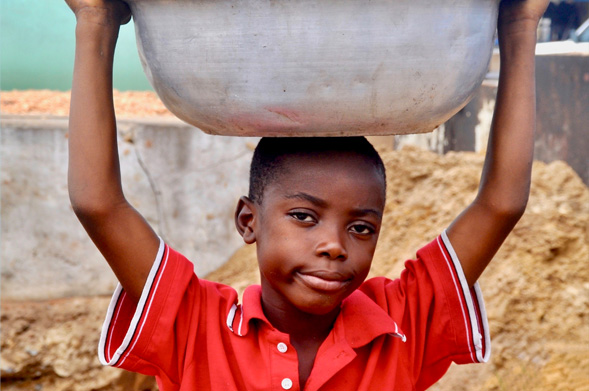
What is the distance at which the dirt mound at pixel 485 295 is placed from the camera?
127 inches

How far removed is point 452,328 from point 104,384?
2482 mm

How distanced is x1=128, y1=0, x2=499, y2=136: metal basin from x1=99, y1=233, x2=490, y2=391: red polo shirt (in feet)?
1.59

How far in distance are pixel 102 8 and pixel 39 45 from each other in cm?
460

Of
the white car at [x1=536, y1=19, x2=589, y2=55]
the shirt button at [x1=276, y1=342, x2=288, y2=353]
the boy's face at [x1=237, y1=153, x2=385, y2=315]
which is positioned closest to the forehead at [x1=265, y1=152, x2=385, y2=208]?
the boy's face at [x1=237, y1=153, x2=385, y2=315]

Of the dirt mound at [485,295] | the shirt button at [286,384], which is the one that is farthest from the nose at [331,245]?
the dirt mound at [485,295]

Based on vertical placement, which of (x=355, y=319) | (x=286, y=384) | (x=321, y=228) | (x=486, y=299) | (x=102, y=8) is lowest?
(x=486, y=299)

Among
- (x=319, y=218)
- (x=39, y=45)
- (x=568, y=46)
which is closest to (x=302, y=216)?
(x=319, y=218)

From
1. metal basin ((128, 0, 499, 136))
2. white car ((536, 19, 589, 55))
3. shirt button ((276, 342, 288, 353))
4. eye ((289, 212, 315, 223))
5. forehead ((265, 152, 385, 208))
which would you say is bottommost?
shirt button ((276, 342, 288, 353))

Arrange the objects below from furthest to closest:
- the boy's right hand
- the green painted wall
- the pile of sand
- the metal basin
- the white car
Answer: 1. the green painted wall
2. the pile of sand
3. the white car
4. the boy's right hand
5. the metal basin

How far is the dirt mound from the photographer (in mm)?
3230

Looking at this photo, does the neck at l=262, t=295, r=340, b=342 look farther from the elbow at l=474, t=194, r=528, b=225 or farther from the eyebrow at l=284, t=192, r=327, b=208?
the elbow at l=474, t=194, r=528, b=225

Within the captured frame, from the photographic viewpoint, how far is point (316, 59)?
1309 mm

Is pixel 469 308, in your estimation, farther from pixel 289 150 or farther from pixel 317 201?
pixel 289 150

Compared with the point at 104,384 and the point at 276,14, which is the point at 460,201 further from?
the point at 276,14
